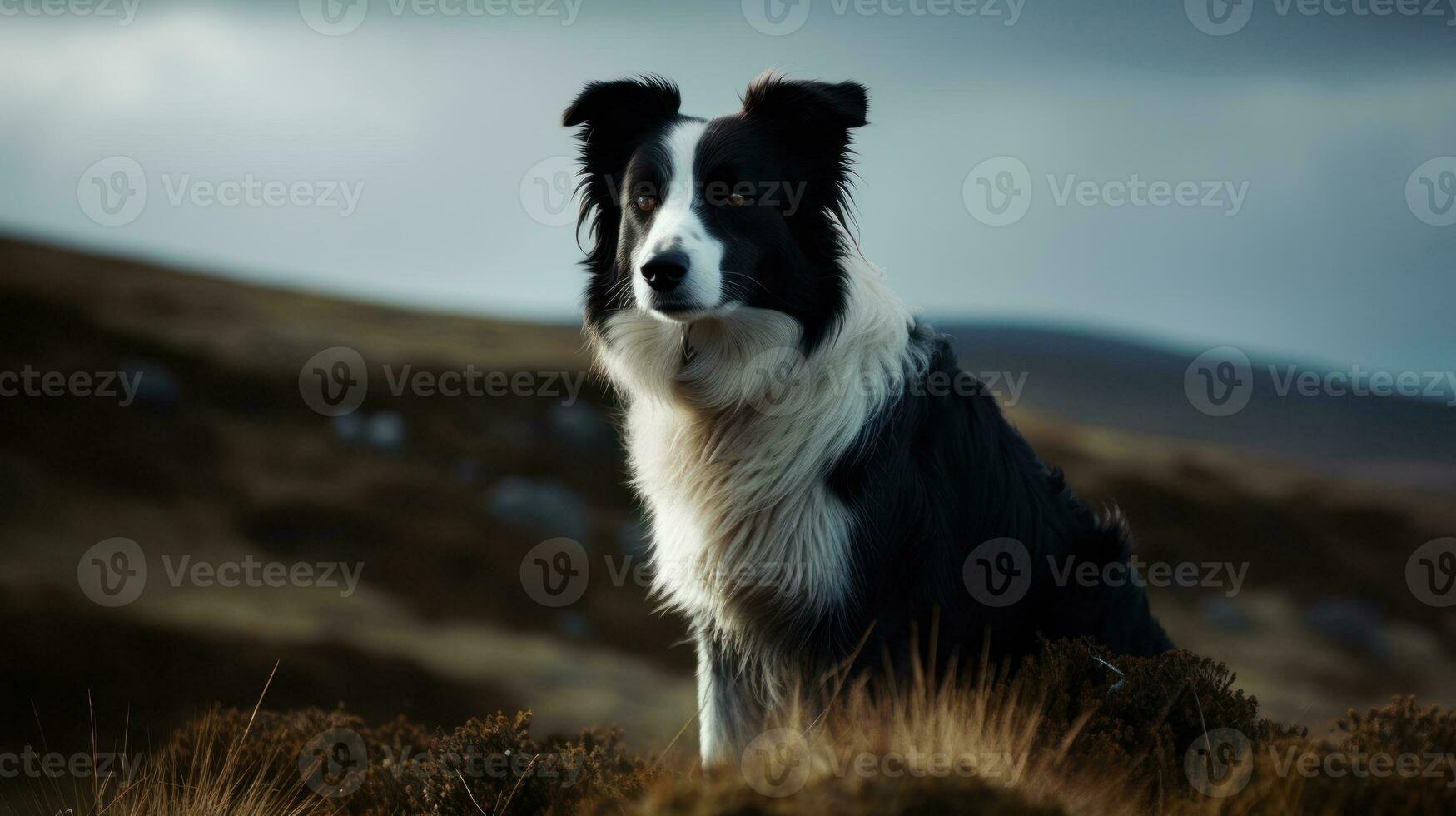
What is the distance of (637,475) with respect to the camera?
4.60 m

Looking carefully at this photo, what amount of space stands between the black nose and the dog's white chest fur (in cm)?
48

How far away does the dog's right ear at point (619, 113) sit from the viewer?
4.45 m

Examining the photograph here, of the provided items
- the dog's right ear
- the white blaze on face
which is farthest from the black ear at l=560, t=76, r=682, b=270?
the white blaze on face

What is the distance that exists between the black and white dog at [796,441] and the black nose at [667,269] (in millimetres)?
13

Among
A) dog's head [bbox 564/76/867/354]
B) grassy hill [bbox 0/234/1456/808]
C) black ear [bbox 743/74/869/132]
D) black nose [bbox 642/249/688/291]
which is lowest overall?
grassy hill [bbox 0/234/1456/808]

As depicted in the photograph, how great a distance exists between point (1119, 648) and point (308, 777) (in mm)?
3849

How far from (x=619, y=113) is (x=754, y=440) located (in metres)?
1.71

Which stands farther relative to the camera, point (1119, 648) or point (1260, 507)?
point (1260, 507)

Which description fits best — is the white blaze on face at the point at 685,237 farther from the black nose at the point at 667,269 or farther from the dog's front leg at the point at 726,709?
the dog's front leg at the point at 726,709

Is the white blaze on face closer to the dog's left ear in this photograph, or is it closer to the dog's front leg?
the dog's left ear

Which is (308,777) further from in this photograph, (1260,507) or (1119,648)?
(1260,507)

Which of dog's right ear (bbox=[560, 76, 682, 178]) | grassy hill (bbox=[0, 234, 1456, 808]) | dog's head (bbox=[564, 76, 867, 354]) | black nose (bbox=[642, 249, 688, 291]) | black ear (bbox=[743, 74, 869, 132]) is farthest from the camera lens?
grassy hill (bbox=[0, 234, 1456, 808])

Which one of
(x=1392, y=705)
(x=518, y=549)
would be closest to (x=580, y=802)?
(x=1392, y=705)

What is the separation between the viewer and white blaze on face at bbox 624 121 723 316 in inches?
148
